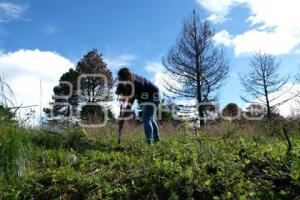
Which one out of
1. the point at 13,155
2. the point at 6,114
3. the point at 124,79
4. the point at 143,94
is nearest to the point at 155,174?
the point at 13,155

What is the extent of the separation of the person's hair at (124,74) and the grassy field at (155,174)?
220 centimetres

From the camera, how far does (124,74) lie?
7.56 m

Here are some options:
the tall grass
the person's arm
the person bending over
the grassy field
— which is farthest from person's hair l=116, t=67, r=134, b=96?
the tall grass

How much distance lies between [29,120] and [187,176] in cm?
311

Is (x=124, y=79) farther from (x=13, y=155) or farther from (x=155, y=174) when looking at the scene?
(x=155, y=174)

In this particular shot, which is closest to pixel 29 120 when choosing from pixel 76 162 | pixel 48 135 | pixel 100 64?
pixel 48 135

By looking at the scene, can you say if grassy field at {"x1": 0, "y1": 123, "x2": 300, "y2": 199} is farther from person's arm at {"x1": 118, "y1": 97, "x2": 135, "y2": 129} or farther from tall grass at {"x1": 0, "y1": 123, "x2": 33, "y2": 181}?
person's arm at {"x1": 118, "y1": 97, "x2": 135, "y2": 129}

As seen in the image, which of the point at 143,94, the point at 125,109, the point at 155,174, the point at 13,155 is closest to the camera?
the point at 155,174

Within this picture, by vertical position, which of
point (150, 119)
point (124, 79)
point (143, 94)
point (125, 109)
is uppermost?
point (124, 79)

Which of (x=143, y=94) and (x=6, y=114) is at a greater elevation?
(x=143, y=94)

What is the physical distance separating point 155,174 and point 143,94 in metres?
3.45

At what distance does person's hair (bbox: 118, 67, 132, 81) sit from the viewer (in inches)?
297

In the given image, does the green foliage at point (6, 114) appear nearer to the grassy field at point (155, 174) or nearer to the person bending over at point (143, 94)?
the grassy field at point (155, 174)

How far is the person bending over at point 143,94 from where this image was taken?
24.8 feet
